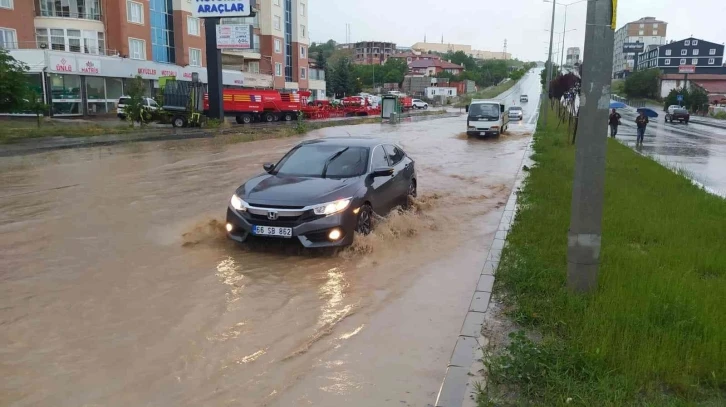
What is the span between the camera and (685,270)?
20.9ft

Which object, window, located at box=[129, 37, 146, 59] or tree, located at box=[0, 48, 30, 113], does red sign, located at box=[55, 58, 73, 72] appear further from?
tree, located at box=[0, 48, 30, 113]

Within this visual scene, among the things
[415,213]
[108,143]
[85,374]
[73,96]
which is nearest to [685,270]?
[415,213]

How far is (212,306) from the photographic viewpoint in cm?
604

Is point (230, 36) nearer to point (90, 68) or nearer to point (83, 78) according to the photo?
point (90, 68)

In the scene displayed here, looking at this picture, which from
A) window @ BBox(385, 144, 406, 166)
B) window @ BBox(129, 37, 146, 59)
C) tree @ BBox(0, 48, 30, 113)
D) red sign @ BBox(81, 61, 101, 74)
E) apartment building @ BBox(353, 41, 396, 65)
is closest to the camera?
window @ BBox(385, 144, 406, 166)

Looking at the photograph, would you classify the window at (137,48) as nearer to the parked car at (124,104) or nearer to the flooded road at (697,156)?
the parked car at (124,104)

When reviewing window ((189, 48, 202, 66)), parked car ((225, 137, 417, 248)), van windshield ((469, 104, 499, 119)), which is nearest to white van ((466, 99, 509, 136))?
van windshield ((469, 104, 499, 119))

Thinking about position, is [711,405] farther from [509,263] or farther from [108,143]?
[108,143]

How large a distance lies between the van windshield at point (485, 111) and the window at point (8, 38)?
2970 cm

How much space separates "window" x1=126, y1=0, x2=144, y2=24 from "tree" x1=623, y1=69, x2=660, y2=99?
269 feet

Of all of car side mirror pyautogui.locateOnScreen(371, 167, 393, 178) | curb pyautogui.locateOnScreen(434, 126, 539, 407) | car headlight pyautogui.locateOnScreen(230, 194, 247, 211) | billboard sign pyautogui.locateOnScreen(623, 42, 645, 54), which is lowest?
curb pyautogui.locateOnScreen(434, 126, 539, 407)

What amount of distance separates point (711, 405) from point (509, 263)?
3.46 meters

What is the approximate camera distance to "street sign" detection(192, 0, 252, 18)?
3266 cm

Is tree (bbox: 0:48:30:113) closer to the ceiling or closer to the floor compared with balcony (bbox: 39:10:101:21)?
closer to the floor
